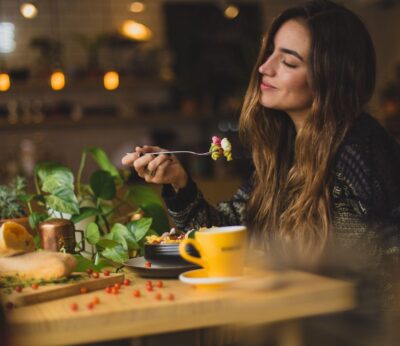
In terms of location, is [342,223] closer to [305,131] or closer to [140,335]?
Result: [305,131]

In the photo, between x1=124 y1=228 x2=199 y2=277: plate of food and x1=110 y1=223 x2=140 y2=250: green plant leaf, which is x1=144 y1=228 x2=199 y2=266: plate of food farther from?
x1=110 y1=223 x2=140 y2=250: green plant leaf

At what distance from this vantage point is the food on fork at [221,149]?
1.58m

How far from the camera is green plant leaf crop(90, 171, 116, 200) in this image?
200cm

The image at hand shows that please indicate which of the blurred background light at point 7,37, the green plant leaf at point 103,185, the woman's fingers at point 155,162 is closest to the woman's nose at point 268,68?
the woman's fingers at point 155,162

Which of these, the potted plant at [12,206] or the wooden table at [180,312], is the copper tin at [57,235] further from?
the wooden table at [180,312]

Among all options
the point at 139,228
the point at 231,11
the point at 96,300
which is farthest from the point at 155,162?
the point at 231,11

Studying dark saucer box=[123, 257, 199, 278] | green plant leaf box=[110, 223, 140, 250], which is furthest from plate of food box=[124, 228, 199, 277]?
green plant leaf box=[110, 223, 140, 250]

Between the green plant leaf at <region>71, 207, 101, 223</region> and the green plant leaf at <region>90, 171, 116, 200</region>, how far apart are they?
5 centimetres

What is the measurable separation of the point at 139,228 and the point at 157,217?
0.93ft

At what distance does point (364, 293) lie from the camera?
1198 millimetres

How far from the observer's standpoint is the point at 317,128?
2.11 m

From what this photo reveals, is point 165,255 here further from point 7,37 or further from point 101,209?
point 7,37

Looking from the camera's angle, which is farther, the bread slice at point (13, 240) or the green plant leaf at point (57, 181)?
the green plant leaf at point (57, 181)

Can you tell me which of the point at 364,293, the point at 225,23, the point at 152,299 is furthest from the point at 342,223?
the point at 225,23
